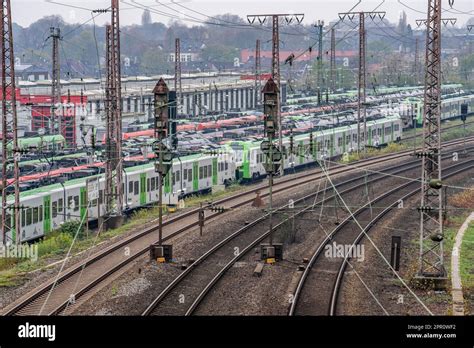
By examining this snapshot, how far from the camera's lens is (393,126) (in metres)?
61.0

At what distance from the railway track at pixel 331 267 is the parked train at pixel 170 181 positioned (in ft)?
9.98

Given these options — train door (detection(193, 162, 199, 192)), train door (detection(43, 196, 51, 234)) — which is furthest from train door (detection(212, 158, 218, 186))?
train door (detection(43, 196, 51, 234))

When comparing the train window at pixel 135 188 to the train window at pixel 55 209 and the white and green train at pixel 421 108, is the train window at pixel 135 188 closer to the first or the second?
the train window at pixel 55 209

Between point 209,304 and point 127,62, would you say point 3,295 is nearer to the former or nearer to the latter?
point 209,304

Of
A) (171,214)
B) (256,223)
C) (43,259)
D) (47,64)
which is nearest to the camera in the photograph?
(43,259)

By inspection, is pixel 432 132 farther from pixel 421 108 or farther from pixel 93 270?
pixel 421 108

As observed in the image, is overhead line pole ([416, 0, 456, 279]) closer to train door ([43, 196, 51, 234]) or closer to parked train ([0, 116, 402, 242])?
parked train ([0, 116, 402, 242])

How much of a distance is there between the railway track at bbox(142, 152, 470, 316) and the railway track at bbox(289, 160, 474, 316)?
1.90 metres

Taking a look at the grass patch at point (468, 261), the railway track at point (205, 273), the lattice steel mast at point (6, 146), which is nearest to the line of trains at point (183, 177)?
the lattice steel mast at point (6, 146)

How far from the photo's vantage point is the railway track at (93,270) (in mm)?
18234

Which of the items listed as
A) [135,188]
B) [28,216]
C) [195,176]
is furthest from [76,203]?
[195,176]

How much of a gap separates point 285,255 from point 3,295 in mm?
8131
